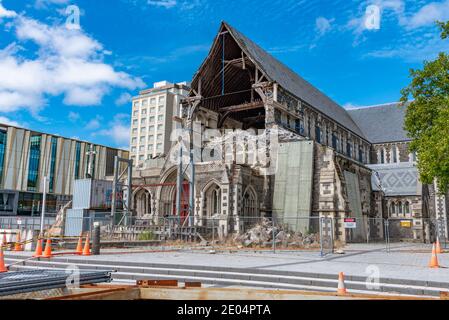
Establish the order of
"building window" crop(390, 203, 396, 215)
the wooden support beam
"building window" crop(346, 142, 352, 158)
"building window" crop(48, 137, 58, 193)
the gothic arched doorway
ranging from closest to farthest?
the gothic arched doorway → the wooden support beam → "building window" crop(390, 203, 396, 215) → "building window" crop(346, 142, 352, 158) → "building window" crop(48, 137, 58, 193)

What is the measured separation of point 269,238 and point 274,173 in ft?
28.6

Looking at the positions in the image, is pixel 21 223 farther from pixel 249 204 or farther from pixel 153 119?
pixel 153 119

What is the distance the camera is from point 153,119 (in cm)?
9269

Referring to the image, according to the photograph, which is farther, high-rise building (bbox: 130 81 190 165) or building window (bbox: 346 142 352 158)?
high-rise building (bbox: 130 81 190 165)

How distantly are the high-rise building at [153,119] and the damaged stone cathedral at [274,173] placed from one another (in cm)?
4805

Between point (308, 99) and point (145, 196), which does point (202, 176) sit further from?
point (308, 99)

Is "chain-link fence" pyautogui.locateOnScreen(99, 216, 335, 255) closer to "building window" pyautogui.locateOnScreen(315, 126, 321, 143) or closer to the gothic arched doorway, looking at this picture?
the gothic arched doorway

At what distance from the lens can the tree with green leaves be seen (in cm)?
2102

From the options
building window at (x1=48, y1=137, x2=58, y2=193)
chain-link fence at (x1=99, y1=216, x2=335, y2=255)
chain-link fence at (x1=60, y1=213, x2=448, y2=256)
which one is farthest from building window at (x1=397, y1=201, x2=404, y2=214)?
building window at (x1=48, y1=137, x2=58, y2=193)

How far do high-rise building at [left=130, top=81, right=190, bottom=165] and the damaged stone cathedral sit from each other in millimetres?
48047

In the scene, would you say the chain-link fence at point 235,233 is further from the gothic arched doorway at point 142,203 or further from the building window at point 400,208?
the building window at point 400,208

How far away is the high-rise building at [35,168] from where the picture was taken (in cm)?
6138

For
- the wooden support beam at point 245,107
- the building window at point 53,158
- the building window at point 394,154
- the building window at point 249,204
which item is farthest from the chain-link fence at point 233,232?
the building window at point 53,158
